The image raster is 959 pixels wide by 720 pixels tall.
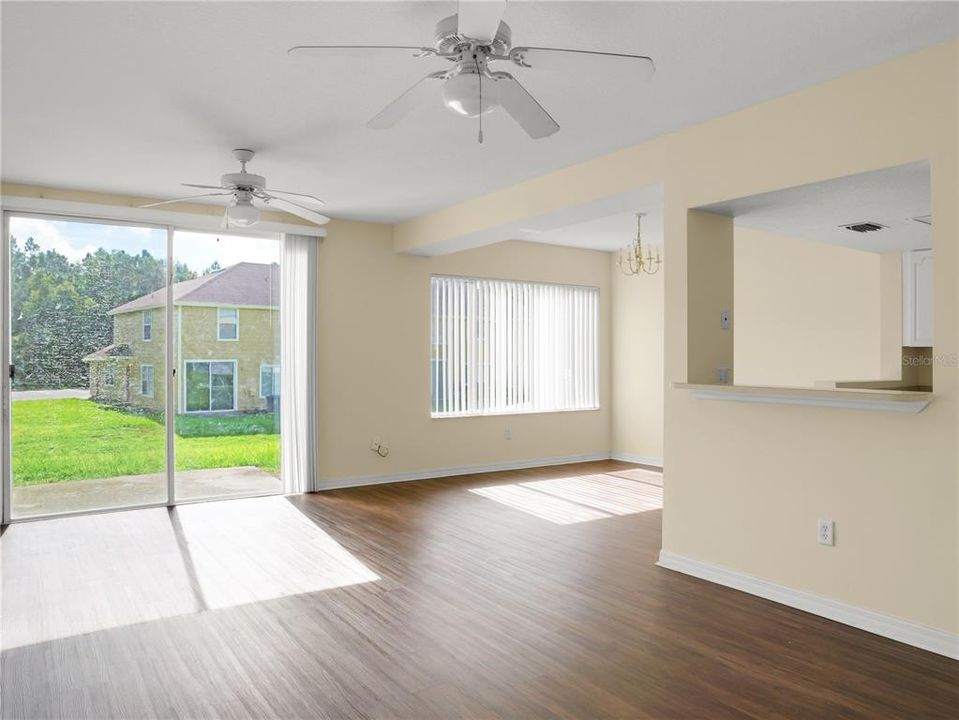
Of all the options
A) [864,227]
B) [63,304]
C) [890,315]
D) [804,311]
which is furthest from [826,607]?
[63,304]

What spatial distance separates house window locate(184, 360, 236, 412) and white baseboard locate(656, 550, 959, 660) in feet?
12.7

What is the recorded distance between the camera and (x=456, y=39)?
2.36 meters

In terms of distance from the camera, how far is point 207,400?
580cm

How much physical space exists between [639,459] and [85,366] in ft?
18.7

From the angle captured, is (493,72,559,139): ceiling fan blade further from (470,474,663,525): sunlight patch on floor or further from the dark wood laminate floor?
(470,474,663,525): sunlight patch on floor

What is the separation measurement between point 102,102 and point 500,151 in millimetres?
2203

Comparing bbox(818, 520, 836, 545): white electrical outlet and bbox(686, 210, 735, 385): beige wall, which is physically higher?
bbox(686, 210, 735, 385): beige wall

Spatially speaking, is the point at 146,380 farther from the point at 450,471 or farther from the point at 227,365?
the point at 450,471

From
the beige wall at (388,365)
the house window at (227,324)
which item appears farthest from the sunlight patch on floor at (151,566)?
the house window at (227,324)

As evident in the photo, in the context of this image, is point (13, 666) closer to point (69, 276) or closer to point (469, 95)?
point (469, 95)

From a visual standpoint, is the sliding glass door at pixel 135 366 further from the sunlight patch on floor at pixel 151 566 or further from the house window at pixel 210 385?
the sunlight patch on floor at pixel 151 566

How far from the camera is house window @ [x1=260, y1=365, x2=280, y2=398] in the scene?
607cm

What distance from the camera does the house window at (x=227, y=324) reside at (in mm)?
5855

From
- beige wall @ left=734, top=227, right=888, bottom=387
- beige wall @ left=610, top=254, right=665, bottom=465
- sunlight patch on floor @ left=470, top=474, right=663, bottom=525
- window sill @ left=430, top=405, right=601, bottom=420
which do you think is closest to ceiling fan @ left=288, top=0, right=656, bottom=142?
sunlight patch on floor @ left=470, top=474, right=663, bottom=525
